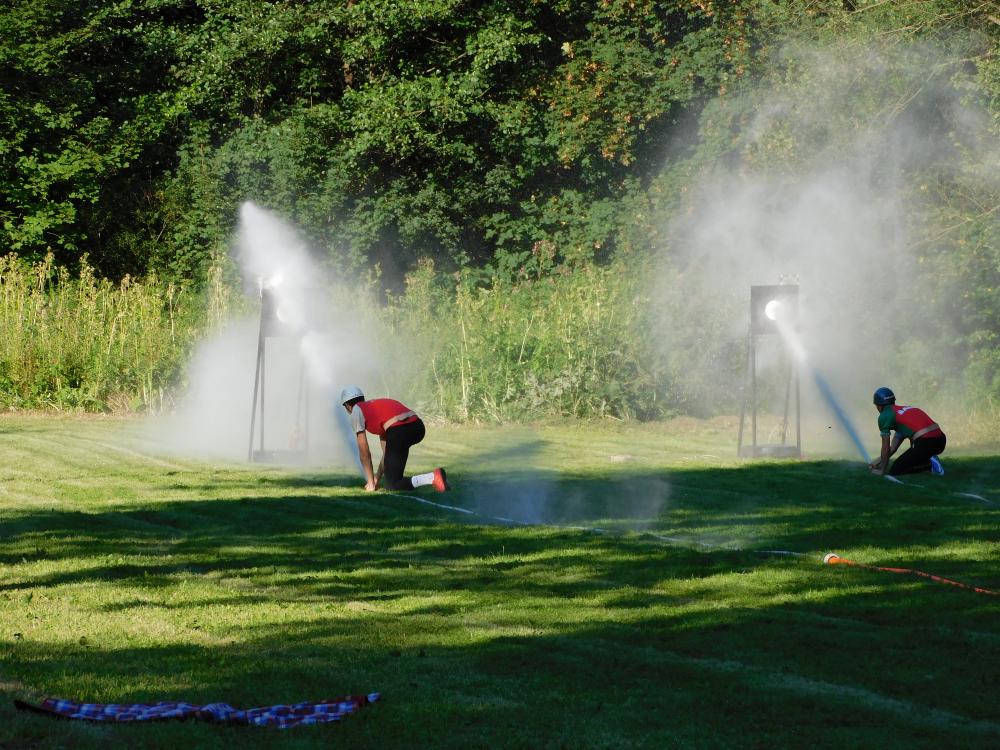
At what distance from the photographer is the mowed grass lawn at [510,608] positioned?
6133 millimetres

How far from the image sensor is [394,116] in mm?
30609

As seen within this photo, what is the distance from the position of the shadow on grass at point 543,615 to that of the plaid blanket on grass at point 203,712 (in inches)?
6.5

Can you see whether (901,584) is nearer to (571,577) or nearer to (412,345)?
(571,577)

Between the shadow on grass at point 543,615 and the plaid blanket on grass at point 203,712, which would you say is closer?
the plaid blanket on grass at point 203,712

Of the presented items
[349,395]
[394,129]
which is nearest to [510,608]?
[349,395]

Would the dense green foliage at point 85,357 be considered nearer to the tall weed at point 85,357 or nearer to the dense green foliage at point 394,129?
the tall weed at point 85,357

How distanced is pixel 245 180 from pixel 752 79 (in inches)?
440

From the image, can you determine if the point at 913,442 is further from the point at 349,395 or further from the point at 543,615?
the point at 543,615

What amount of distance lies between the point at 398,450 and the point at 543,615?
5679 millimetres

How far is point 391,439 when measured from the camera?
13.8 metres

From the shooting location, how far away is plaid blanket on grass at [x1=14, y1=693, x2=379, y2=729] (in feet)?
19.7

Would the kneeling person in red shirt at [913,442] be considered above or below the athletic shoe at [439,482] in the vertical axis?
above

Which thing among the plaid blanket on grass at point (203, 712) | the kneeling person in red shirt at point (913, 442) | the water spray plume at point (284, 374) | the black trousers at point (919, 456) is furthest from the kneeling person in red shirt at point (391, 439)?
the plaid blanket on grass at point (203, 712)

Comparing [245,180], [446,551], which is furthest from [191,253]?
[446,551]
